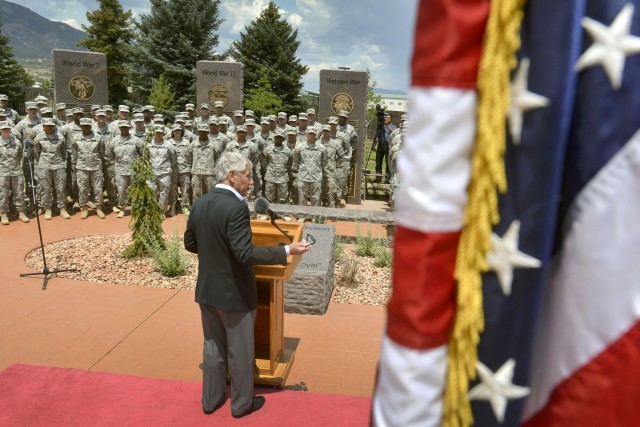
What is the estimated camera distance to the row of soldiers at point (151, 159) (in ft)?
33.4

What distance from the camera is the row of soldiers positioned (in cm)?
1019

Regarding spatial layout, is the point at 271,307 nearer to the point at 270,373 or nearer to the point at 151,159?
the point at 270,373

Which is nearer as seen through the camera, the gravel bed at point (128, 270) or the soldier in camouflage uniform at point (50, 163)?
the gravel bed at point (128, 270)

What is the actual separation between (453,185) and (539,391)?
1.82ft

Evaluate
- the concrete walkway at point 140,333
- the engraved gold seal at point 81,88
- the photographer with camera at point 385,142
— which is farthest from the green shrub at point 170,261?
the photographer with camera at point 385,142

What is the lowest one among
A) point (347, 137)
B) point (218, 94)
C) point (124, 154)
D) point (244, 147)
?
point (124, 154)

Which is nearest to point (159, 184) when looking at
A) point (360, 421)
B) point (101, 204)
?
point (101, 204)

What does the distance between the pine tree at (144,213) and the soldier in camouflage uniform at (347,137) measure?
5.92 meters

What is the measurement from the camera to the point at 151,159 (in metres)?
10.7

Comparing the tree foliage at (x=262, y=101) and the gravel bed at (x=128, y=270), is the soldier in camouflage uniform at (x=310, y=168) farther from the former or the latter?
the tree foliage at (x=262, y=101)

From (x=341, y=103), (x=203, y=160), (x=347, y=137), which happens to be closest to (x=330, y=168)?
(x=347, y=137)

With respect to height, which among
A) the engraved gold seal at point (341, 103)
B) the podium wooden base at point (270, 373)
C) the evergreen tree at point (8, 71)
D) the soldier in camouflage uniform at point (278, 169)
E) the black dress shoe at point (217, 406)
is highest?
the evergreen tree at point (8, 71)

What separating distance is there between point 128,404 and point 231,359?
768mm

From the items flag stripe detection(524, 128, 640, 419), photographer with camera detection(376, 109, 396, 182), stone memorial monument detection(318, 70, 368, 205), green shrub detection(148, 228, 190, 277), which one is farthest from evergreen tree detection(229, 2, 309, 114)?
flag stripe detection(524, 128, 640, 419)
